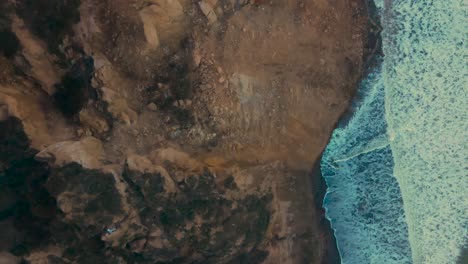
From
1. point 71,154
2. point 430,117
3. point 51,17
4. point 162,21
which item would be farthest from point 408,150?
point 51,17

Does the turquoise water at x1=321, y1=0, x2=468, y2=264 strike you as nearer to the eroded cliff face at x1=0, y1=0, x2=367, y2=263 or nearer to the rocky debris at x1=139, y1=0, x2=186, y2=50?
the eroded cliff face at x1=0, y1=0, x2=367, y2=263

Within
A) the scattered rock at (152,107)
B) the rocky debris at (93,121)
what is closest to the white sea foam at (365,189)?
the scattered rock at (152,107)

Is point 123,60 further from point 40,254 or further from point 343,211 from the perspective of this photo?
point 343,211

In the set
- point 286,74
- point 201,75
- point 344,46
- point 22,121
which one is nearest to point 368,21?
point 344,46

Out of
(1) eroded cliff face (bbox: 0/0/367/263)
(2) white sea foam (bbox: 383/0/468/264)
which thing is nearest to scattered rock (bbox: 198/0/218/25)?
(1) eroded cliff face (bbox: 0/0/367/263)

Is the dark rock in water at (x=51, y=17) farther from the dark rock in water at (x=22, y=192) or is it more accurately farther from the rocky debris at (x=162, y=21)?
the dark rock in water at (x=22, y=192)

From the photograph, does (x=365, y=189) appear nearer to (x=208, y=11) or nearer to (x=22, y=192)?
(x=208, y=11)
